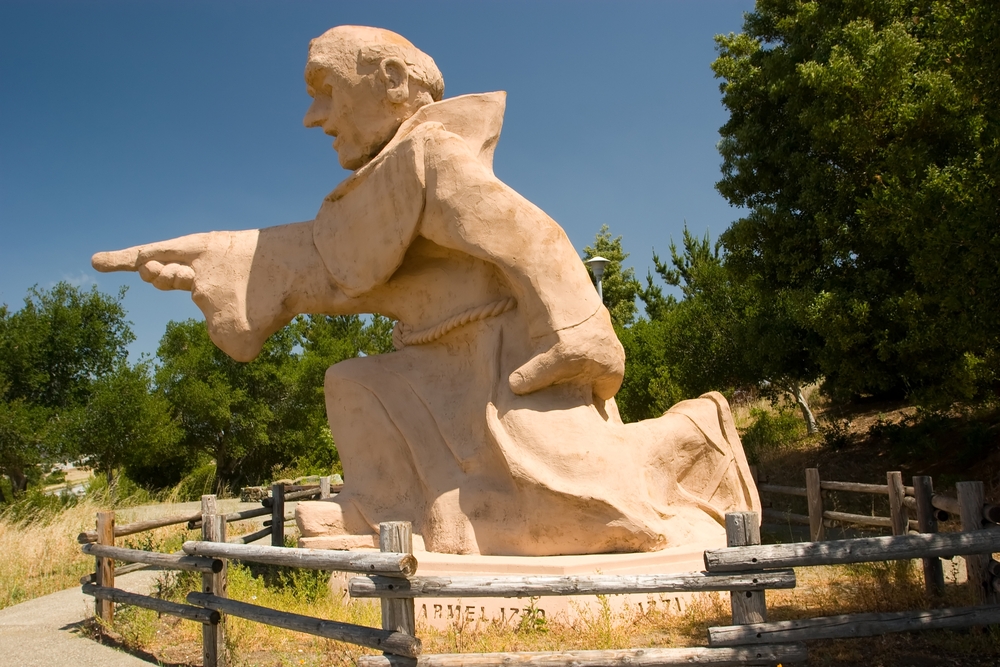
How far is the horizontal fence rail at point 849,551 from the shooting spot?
135 inches

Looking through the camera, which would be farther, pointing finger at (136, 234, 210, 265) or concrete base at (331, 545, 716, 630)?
pointing finger at (136, 234, 210, 265)

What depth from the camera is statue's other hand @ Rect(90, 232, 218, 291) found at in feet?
19.0

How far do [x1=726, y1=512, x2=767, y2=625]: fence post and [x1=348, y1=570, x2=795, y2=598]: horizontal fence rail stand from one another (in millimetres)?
57

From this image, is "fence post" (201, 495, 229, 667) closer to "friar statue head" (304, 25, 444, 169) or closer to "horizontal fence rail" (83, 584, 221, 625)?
"horizontal fence rail" (83, 584, 221, 625)

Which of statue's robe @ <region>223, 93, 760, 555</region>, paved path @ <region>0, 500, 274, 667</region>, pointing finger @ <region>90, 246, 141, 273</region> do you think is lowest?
paved path @ <region>0, 500, 274, 667</region>

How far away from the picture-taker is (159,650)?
16.2 ft

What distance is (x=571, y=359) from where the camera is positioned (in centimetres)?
507

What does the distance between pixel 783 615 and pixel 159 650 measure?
3993 millimetres

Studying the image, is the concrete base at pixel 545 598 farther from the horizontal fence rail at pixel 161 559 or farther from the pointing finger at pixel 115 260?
the pointing finger at pixel 115 260

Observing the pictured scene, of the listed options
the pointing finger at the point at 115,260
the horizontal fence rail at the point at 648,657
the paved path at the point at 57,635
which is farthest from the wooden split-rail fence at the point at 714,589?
the pointing finger at the point at 115,260

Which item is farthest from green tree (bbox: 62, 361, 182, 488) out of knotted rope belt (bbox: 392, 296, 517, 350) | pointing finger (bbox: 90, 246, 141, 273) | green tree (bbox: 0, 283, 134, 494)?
knotted rope belt (bbox: 392, 296, 517, 350)

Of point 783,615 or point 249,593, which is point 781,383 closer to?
point 783,615

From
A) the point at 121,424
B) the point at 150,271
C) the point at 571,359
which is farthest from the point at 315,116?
the point at 121,424

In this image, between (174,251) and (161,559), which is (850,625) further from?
(174,251)
